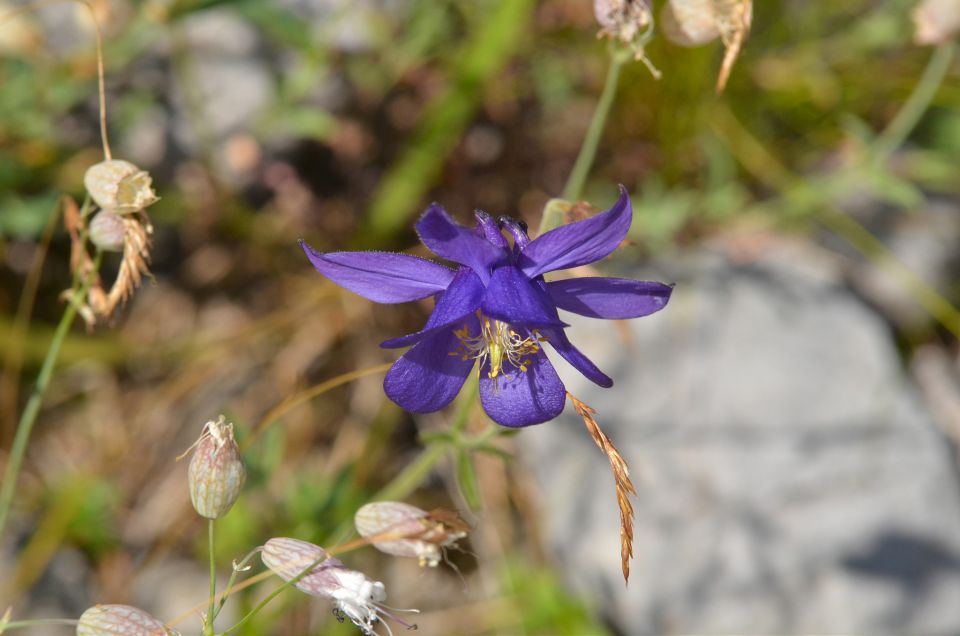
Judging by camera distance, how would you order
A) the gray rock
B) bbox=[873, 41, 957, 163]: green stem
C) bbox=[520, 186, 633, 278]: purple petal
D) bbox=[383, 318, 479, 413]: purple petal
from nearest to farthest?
bbox=[520, 186, 633, 278]: purple petal, bbox=[383, 318, 479, 413]: purple petal, bbox=[873, 41, 957, 163]: green stem, the gray rock

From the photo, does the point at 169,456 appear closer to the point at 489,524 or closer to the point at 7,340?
the point at 7,340

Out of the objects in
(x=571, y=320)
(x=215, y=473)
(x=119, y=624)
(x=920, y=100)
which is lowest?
(x=571, y=320)

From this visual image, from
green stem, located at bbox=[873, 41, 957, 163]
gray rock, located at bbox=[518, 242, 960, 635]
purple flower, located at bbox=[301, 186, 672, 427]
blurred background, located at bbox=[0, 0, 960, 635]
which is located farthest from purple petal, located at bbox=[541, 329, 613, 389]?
green stem, located at bbox=[873, 41, 957, 163]

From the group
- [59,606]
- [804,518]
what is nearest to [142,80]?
[59,606]

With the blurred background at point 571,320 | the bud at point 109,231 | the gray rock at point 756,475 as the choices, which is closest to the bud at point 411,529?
the bud at point 109,231

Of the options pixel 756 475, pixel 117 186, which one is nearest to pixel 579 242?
pixel 117 186

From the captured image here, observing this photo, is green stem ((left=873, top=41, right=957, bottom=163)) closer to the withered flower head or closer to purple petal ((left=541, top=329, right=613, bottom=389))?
the withered flower head

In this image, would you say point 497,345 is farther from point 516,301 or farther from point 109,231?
point 109,231
